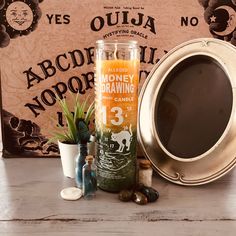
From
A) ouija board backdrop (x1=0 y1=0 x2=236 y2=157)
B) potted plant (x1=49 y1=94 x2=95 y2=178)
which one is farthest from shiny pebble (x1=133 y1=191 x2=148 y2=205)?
ouija board backdrop (x1=0 y1=0 x2=236 y2=157)

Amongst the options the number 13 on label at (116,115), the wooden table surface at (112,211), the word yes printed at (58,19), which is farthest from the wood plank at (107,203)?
the word yes printed at (58,19)

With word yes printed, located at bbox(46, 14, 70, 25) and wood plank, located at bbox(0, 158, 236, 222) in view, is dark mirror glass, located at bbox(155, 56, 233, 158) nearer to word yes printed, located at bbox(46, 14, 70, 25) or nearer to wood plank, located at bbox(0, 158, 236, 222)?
wood plank, located at bbox(0, 158, 236, 222)

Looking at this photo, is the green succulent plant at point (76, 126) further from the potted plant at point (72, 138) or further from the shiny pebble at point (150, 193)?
the shiny pebble at point (150, 193)

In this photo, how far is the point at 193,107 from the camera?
1.77 feet

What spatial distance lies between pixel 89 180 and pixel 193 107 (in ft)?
0.68

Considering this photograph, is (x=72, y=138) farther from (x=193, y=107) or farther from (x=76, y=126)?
(x=193, y=107)

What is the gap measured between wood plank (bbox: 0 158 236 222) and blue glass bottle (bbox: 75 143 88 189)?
1.2 inches

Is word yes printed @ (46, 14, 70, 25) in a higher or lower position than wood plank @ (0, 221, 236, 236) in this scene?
higher

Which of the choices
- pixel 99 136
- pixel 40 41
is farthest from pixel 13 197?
pixel 40 41

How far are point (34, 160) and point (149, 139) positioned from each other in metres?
0.23

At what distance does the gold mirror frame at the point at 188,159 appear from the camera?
0.48m

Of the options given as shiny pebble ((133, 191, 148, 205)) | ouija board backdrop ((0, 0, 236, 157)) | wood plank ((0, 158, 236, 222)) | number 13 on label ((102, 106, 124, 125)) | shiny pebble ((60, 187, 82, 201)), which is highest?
ouija board backdrop ((0, 0, 236, 157))

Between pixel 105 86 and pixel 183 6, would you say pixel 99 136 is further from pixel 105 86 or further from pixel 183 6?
pixel 183 6

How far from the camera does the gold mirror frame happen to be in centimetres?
48
